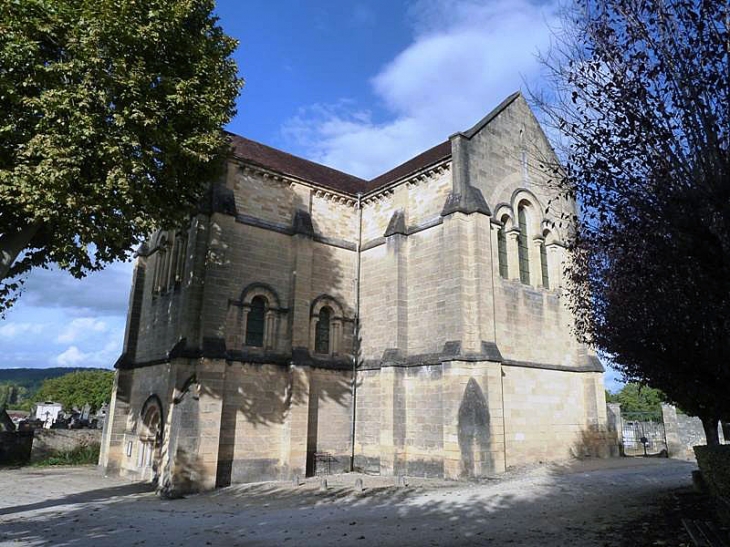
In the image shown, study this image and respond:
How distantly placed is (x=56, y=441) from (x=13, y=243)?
17.9 m

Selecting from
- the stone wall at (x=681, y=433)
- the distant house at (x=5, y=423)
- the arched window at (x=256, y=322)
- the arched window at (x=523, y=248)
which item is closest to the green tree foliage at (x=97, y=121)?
the arched window at (x=256, y=322)

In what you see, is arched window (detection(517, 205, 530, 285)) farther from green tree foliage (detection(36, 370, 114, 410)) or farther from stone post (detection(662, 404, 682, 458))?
green tree foliage (detection(36, 370, 114, 410))

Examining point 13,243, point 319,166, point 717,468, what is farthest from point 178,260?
point 717,468

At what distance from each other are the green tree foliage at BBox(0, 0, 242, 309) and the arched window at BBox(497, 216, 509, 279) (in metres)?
10.4

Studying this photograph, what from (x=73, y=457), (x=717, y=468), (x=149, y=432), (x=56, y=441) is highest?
(x=149, y=432)

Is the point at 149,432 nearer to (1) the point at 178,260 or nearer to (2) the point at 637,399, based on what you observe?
(1) the point at 178,260

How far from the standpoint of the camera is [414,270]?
18906mm

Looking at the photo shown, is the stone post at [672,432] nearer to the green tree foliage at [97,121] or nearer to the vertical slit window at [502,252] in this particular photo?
the vertical slit window at [502,252]

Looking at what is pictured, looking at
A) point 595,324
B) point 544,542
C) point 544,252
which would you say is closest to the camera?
point 544,542

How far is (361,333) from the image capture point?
66.3 feet

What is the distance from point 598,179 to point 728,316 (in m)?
2.55

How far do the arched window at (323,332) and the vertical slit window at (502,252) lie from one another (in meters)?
6.65

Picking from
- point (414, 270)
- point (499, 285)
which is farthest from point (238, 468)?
point (499, 285)

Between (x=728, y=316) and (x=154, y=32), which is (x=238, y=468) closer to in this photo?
(x=154, y=32)
